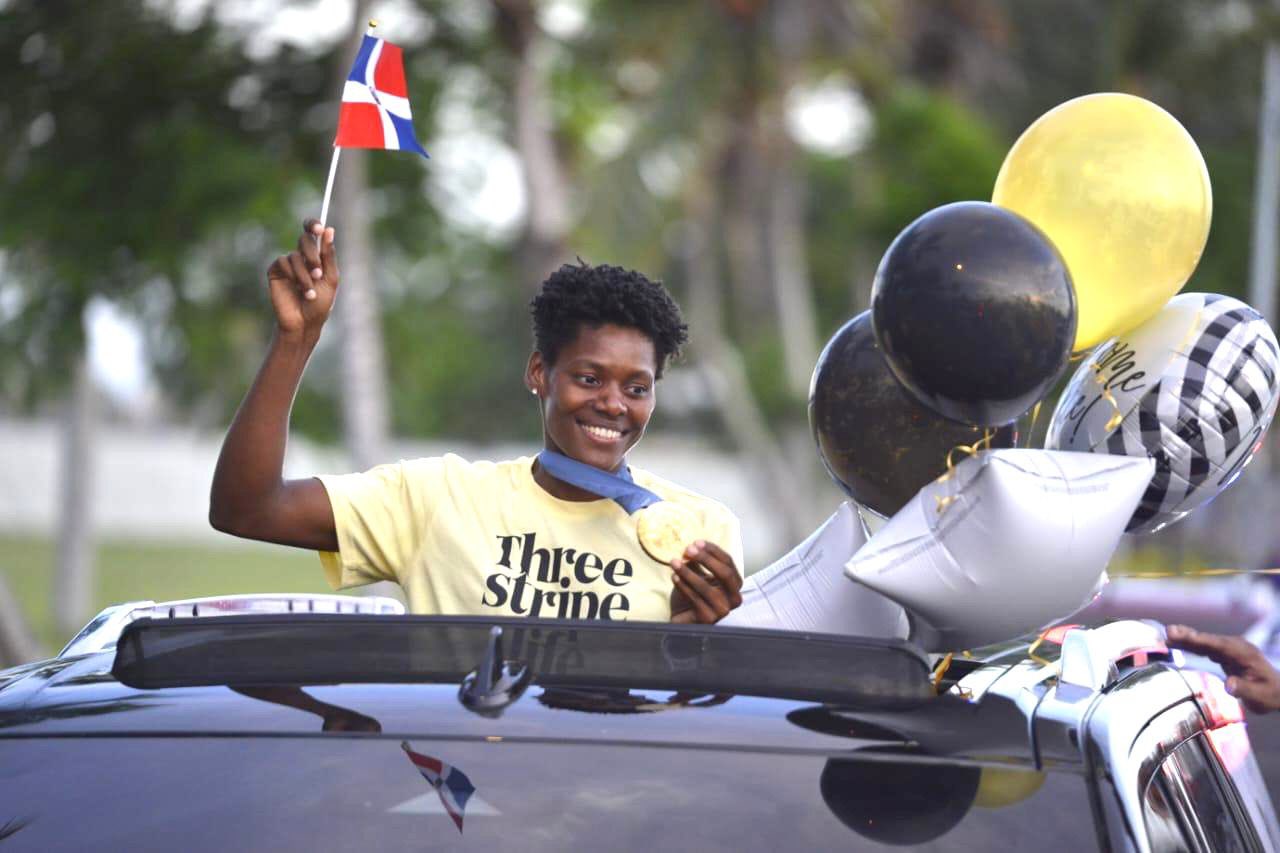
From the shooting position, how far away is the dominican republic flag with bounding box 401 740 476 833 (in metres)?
1.91

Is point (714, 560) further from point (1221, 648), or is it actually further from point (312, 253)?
point (1221, 648)

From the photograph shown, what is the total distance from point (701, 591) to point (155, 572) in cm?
2567

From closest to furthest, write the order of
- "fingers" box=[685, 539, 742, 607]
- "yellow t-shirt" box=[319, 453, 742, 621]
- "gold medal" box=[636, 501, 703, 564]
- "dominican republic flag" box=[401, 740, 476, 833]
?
1. "dominican republic flag" box=[401, 740, 476, 833]
2. "fingers" box=[685, 539, 742, 607]
3. "gold medal" box=[636, 501, 703, 564]
4. "yellow t-shirt" box=[319, 453, 742, 621]

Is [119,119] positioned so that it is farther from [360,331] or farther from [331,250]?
[331,250]

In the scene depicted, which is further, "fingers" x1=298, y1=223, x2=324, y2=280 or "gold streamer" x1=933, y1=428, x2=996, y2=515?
"fingers" x1=298, y1=223, x2=324, y2=280

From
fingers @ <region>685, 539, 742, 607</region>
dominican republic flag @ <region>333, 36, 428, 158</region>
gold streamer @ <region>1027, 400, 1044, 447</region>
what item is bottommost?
fingers @ <region>685, 539, 742, 607</region>

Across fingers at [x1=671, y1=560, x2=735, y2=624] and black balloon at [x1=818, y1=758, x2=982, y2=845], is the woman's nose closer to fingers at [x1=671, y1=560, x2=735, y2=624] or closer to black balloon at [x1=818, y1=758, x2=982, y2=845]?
fingers at [x1=671, y1=560, x2=735, y2=624]

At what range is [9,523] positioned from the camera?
36375mm

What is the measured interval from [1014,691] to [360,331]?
8.64 meters

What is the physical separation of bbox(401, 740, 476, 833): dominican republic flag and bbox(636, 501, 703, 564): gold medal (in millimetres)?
907

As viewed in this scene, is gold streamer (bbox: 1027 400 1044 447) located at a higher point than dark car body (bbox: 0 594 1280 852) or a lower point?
higher

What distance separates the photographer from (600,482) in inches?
121

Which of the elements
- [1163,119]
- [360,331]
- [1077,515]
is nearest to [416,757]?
[1077,515]

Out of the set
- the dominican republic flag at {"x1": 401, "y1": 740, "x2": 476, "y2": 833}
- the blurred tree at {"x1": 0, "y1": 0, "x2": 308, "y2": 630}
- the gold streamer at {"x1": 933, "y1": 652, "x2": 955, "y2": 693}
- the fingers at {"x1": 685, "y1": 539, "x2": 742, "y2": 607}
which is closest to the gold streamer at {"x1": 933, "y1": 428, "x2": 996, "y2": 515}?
the gold streamer at {"x1": 933, "y1": 652, "x2": 955, "y2": 693}
